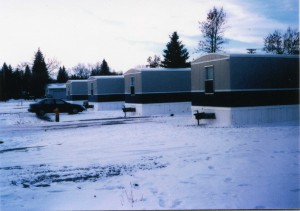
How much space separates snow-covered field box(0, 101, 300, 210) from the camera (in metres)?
5.71

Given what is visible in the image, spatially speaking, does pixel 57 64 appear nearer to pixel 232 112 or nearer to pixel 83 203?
pixel 232 112

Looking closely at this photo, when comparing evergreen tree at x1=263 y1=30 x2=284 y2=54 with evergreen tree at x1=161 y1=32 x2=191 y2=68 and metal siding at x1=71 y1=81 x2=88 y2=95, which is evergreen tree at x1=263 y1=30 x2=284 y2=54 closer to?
evergreen tree at x1=161 y1=32 x2=191 y2=68

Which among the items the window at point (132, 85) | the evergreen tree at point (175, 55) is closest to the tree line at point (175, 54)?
the evergreen tree at point (175, 55)

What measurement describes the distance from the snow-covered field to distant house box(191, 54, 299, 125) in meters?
3.00

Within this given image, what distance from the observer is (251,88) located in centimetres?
1545

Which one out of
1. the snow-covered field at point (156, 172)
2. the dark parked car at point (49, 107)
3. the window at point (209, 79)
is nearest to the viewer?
the snow-covered field at point (156, 172)

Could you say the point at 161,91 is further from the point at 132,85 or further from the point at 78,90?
Answer: the point at 78,90

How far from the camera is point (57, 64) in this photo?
292ft

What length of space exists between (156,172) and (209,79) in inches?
393

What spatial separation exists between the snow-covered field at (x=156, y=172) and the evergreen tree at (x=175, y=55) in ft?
117

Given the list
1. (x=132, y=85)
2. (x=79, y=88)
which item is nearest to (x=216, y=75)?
(x=132, y=85)

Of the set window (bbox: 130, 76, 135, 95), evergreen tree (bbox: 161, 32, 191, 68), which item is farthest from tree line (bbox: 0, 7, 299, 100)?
window (bbox: 130, 76, 135, 95)

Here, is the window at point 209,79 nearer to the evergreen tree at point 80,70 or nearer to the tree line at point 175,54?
the tree line at point 175,54

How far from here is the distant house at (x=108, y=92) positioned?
30.9m
